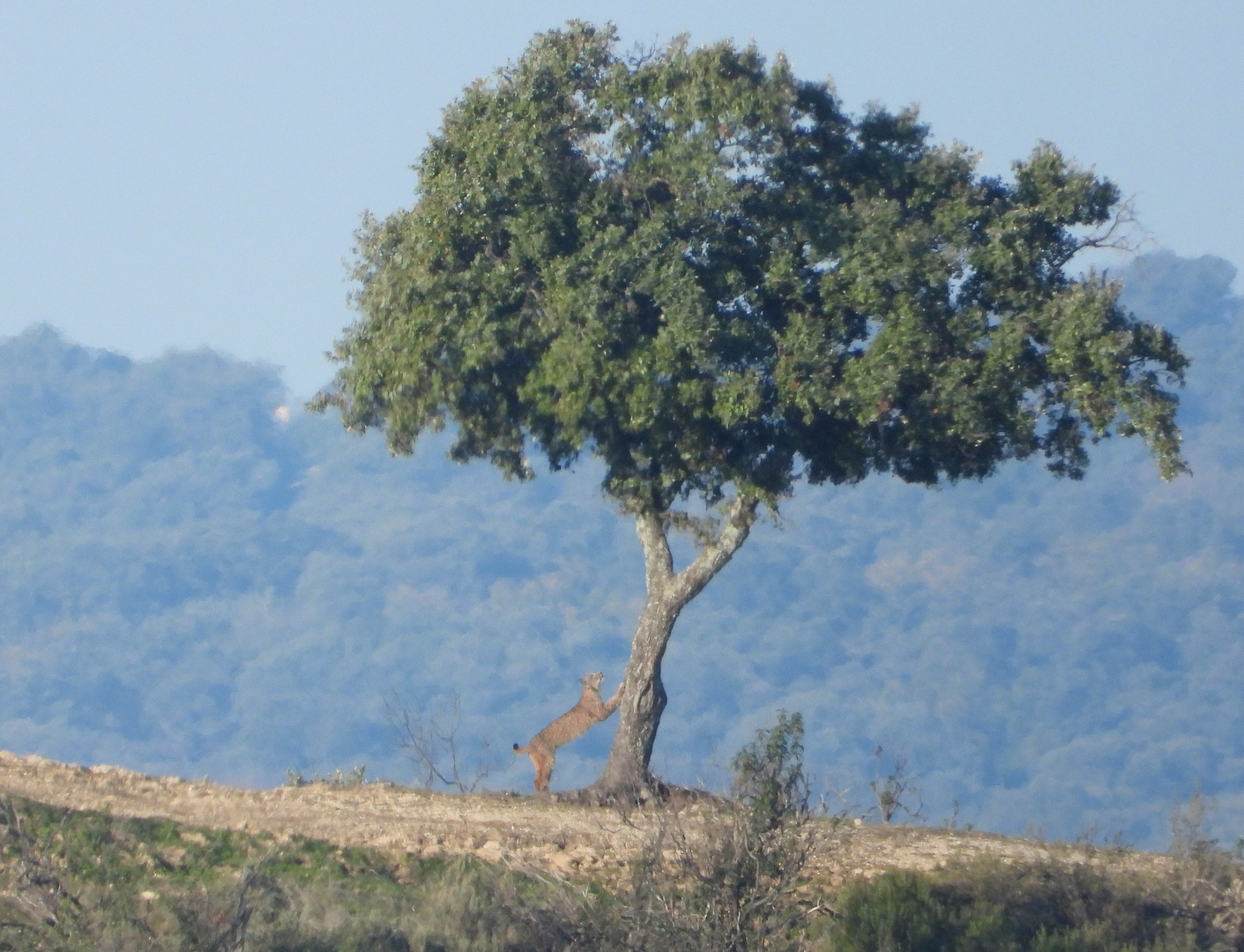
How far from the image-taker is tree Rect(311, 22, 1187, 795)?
51.3 ft

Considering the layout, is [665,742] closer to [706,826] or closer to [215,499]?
[215,499]

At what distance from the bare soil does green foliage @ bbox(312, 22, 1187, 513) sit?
3.59m

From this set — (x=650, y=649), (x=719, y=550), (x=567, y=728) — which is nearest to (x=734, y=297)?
(x=719, y=550)

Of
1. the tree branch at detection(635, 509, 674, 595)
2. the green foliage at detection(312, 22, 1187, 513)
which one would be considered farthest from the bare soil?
the green foliage at detection(312, 22, 1187, 513)

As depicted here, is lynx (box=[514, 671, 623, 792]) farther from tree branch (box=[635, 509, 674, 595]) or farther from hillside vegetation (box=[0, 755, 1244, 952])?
tree branch (box=[635, 509, 674, 595])

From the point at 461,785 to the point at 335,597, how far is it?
79073 mm

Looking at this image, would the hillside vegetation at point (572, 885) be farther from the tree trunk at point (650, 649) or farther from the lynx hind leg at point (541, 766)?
the lynx hind leg at point (541, 766)

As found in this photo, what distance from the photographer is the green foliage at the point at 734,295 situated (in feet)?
51.3

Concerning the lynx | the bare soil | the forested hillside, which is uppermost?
the forested hillside

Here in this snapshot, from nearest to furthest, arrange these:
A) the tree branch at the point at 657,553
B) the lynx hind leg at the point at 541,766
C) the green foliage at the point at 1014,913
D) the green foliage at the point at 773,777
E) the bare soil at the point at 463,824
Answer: the green foliage at the point at 773,777, the green foliage at the point at 1014,913, the bare soil at the point at 463,824, the tree branch at the point at 657,553, the lynx hind leg at the point at 541,766

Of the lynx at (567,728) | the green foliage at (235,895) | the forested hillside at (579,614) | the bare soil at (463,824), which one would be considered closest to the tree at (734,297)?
the lynx at (567,728)

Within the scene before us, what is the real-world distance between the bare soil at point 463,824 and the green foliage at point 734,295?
142 inches

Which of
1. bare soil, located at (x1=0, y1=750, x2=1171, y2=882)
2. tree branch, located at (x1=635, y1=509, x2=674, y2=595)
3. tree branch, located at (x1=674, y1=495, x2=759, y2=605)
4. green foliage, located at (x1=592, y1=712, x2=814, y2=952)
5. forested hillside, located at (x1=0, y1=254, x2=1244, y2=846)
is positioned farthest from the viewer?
forested hillside, located at (x1=0, y1=254, x2=1244, y2=846)

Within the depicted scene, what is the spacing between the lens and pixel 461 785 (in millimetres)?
19734
